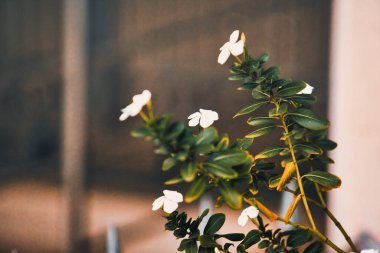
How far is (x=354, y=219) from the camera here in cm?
192

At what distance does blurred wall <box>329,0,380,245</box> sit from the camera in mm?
1867

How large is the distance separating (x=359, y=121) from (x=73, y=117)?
130cm

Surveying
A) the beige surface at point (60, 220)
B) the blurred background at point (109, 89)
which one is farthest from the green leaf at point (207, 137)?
the beige surface at point (60, 220)

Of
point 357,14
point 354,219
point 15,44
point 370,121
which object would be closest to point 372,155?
point 370,121

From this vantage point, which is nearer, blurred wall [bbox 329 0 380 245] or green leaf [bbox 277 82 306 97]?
green leaf [bbox 277 82 306 97]

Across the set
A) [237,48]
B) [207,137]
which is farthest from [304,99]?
[207,137]

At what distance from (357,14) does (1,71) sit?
1.63 metres

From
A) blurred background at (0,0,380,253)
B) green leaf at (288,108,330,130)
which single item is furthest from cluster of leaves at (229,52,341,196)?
blurred background at (0,0,380,253)

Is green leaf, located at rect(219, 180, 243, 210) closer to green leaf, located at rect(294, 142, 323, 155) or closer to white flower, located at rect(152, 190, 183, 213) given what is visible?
white flower, located at rect(152, 190, 183, 213)

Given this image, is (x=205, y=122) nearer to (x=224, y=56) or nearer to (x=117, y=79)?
(x=224, y=56)

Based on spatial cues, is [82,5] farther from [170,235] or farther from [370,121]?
[370,121]

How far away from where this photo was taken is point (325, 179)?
2.71 ft

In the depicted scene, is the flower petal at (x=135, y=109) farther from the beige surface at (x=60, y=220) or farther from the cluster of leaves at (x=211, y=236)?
the beige surface at (x=60, y=220)

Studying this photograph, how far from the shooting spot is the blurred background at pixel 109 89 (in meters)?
2.28
